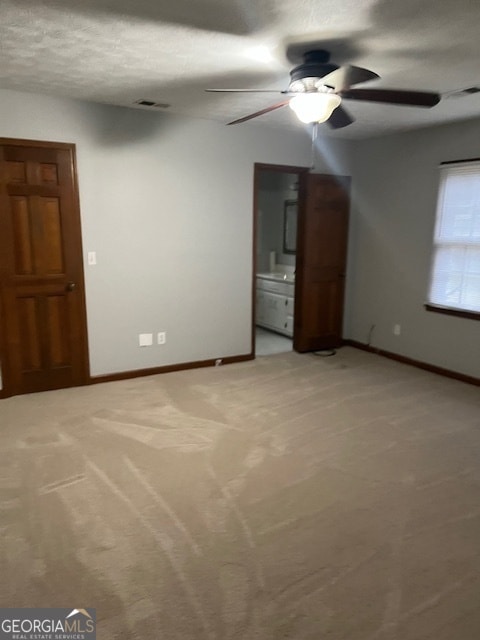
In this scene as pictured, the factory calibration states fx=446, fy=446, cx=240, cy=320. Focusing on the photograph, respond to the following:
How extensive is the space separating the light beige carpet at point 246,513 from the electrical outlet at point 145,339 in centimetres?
62

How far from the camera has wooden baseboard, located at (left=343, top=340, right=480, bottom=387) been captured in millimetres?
4464

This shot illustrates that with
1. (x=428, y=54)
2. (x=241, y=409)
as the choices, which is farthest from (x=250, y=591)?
(x=428, y=54)

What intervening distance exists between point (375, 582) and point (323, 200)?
4245 millimetres

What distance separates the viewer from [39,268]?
3885 mm

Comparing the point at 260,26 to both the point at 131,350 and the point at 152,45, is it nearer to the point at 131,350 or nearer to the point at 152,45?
the point at 152,45

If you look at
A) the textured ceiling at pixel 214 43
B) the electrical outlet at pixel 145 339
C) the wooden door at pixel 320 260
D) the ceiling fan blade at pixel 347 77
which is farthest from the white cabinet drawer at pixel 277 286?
the ceiling fan blade at pixel 347 77

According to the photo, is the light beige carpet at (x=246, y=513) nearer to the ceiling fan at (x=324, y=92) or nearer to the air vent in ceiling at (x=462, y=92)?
the ceiling fan at (x=324, y=92)

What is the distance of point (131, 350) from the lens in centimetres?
443

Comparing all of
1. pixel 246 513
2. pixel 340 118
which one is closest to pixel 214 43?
pixel 340 118

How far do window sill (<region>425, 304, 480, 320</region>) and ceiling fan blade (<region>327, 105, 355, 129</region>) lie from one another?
2374 mm

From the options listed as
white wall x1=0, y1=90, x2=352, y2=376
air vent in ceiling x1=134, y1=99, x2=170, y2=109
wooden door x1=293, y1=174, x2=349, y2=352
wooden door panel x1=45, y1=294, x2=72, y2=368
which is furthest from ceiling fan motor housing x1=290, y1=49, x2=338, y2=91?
wooden door panel x1=45, y1=294, x2=72, y2=368

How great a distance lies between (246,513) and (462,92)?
337 cm

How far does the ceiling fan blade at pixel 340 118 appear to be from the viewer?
114 inches

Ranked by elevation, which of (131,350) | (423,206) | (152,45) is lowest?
(131,350)
